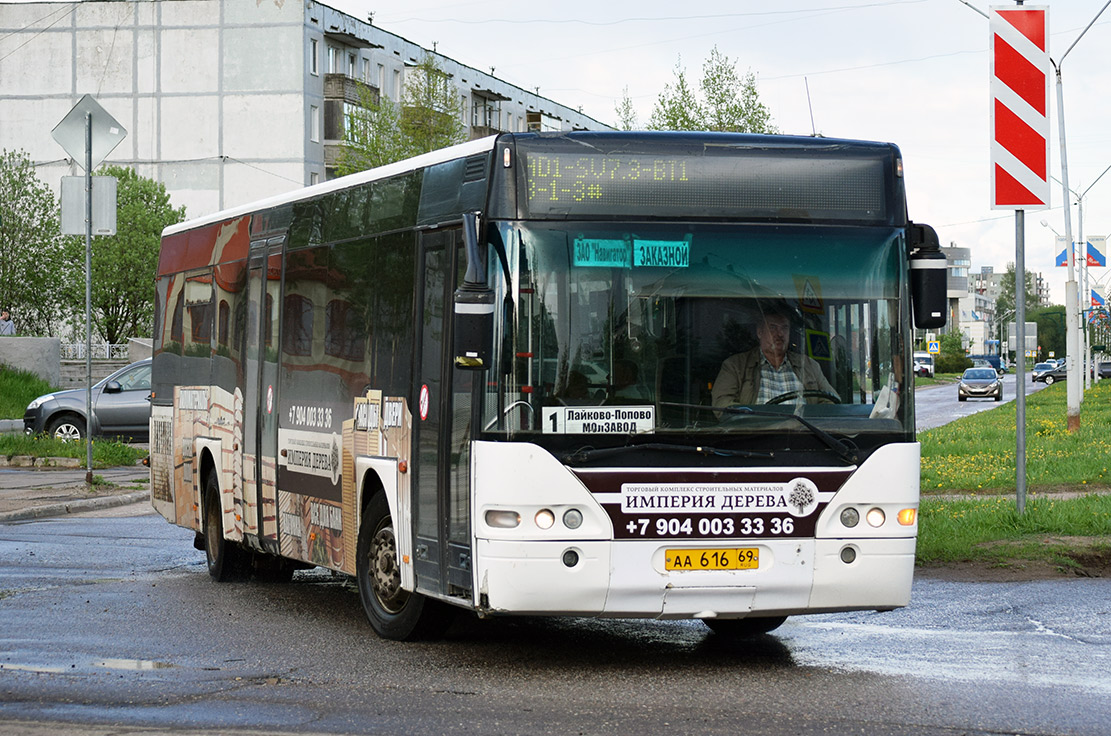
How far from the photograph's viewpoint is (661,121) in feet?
167

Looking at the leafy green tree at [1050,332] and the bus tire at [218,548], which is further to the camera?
the leafy green tree at [1050,332]

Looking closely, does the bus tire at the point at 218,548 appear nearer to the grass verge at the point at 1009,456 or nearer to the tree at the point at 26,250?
the grass verge at the point at 1009,456

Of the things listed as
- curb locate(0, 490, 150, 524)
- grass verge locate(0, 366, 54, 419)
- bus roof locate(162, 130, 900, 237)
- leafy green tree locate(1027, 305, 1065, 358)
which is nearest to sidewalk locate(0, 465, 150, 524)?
curb locate(0, 490, 150, 524)

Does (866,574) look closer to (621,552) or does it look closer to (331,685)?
(621,552)

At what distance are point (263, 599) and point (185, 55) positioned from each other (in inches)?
2523

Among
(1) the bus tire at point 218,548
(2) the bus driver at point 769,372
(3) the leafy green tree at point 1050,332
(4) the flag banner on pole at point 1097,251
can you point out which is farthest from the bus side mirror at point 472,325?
(3) the leafy green tree at point 1050,332

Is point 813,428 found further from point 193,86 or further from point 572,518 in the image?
point 193,86

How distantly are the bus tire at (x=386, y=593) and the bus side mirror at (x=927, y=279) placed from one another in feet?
10.1

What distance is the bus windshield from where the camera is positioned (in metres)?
8.11

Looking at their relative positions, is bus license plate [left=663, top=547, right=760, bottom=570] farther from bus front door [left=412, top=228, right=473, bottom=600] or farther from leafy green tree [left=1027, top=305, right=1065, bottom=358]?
leafy green tree [left=1027, top=305, right=1065, bottom=358]

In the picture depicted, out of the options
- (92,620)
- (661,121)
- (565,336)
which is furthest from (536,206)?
(661,121)

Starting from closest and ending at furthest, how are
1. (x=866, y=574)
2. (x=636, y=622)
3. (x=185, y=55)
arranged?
(x=866, y=574) < (x=636, y=622) < (x=185, y=55)

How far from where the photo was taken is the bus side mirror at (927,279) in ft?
28.1

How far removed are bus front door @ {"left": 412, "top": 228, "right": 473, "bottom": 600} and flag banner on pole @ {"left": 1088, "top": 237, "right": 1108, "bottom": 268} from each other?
43813 millimetres
